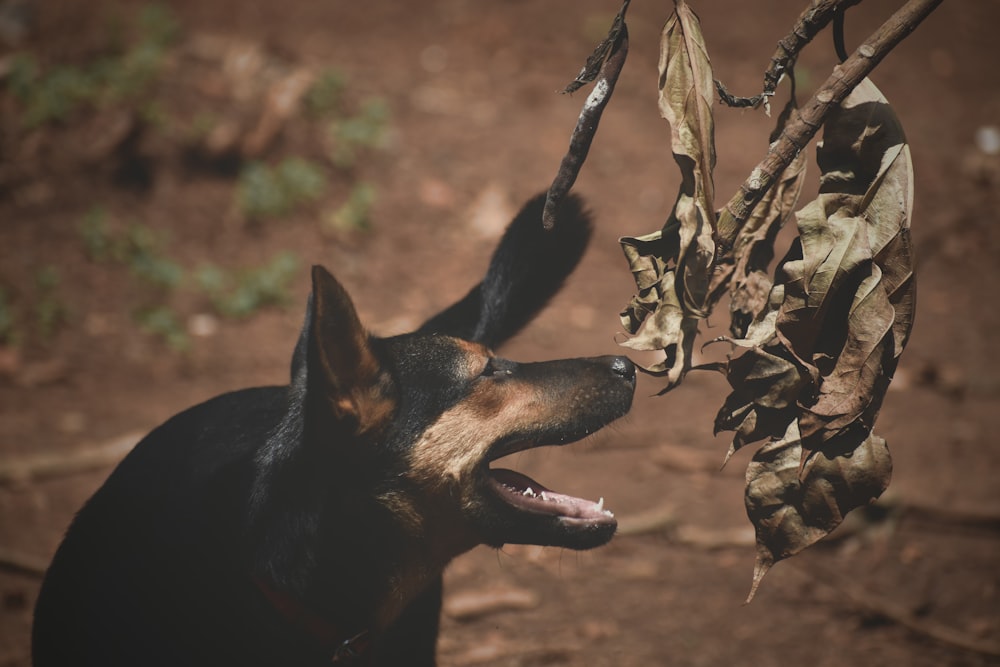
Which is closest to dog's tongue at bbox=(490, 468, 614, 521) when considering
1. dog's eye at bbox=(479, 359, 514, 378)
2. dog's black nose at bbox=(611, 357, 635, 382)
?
dog's eye at bbox=(479, 359, 514, 378)

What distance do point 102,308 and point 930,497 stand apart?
5.57m

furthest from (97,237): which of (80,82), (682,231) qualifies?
(682,231)

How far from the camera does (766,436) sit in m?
2.53

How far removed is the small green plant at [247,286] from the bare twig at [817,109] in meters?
4.68

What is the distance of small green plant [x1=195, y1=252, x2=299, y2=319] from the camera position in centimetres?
651

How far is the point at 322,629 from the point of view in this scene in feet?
9.35

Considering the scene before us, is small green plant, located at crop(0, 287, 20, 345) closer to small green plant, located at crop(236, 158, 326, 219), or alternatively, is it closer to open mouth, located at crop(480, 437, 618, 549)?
small green plant, located at crop(236, 158, 326, 219)

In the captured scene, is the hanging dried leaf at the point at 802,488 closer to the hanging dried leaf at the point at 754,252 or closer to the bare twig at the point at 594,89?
the hanging dried leaf at the point at 754,252

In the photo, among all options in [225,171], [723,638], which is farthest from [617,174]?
[723,638]

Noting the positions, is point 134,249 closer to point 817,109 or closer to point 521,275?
point 521,275

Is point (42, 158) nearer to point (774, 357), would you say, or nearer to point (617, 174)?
point (617, 174)

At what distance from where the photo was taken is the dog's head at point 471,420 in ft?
9.47

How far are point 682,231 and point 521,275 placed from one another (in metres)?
1.03

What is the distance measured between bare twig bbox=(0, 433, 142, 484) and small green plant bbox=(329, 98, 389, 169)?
120 inches
